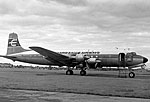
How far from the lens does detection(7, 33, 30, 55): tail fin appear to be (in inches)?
1670

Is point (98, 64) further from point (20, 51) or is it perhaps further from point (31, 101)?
point (31, 101)

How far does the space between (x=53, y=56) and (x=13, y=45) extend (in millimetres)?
11600

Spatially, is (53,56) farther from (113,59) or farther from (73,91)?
(73,91)

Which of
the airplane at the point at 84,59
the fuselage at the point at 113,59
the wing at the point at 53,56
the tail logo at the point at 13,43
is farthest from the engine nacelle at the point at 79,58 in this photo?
the tail logo at the point at 13,43

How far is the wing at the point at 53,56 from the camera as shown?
1326 inches

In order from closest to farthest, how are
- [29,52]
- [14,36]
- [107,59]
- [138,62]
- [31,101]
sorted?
[31,101], [138,62], [107,59], [29,52], [14,36]

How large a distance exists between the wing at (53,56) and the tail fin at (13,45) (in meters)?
8.32

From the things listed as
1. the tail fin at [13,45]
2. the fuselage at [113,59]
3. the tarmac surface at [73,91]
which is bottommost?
the tarmac surface at [73,91]

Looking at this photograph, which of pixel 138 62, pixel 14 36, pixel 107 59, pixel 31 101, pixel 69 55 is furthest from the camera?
pixel 14 36

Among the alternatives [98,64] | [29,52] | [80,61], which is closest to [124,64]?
[98,64]

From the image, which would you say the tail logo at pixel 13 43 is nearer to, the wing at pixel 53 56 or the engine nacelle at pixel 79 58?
the wing at pixel 53 56

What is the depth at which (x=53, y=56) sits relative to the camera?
34906 mm

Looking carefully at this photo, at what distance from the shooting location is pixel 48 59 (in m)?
36.5

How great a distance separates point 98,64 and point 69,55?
4.72 metres
